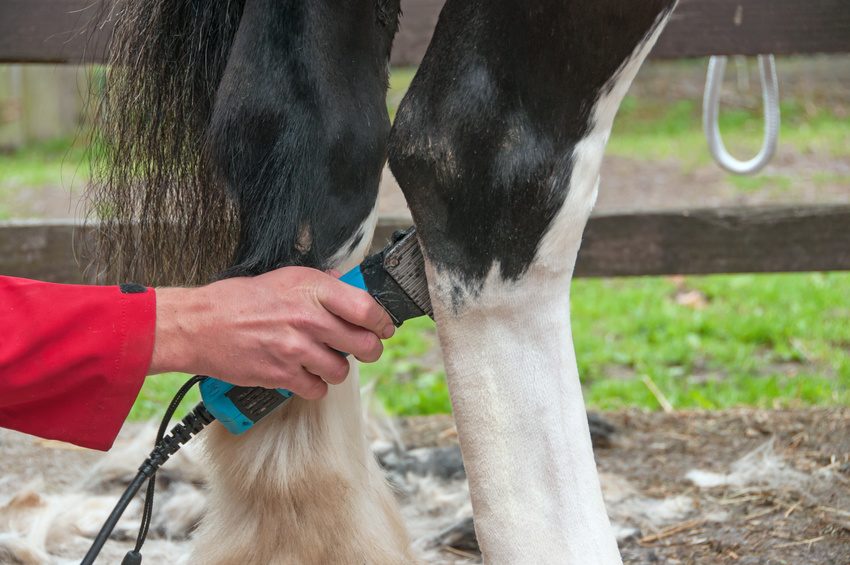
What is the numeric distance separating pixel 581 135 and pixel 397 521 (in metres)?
0.52

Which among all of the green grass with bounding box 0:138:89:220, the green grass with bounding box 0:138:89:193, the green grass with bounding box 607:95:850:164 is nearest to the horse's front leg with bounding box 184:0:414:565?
the green grass with bounding box 0:138:89:220

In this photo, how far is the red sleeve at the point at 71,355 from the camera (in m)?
0.69

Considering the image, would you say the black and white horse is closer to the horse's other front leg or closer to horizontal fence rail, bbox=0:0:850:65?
the horse's other front leg

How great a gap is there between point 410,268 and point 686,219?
3.51ft

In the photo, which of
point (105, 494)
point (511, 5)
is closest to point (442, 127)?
point (511, 5)

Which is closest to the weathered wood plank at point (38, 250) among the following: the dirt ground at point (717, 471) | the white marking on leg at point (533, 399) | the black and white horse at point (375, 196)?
the dirt ground at point (717, 471)

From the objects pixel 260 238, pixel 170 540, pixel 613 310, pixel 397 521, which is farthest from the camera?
pixel 613 310

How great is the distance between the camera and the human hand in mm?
733

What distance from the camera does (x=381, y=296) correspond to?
0.77 m

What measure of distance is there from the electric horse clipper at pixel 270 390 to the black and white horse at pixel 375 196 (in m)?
0.04

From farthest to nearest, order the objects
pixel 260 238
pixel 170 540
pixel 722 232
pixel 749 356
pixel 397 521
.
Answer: pixel 749 356 → pixel 722 232 → pixel 170 540 → pixel 397 521 → pixel 260 238

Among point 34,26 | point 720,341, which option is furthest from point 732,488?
point 34,26

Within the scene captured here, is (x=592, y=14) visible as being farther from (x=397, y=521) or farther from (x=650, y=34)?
(x=397, y=521)

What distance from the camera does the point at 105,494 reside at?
1.28 meters
